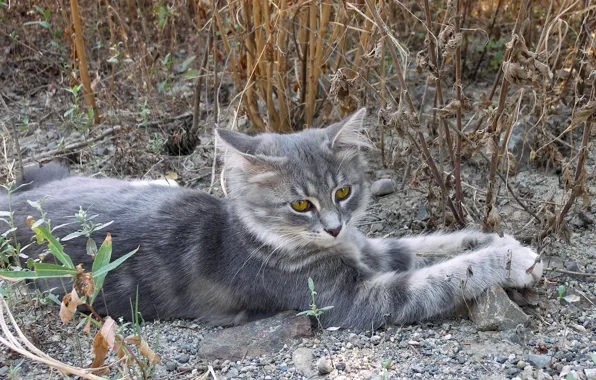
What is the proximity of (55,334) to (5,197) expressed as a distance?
119cm

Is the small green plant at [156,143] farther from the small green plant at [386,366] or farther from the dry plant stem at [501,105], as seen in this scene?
the small green plant at [386,366]

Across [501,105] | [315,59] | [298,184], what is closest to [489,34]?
[315,59]

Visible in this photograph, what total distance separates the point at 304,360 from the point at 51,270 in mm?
1297

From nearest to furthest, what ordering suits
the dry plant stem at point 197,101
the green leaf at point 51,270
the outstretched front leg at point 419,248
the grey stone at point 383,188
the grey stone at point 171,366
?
the green leaf at point 51,270
the grey stone at point 171,366
the outstretched front leg at point 419,248
the grey stone at point 383,188
the dry plant stem at point 197,101

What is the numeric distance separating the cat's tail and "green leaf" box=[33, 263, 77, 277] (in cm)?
223

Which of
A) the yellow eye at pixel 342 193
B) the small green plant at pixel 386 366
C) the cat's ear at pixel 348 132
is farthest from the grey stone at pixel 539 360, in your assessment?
the cat's ear at pixel 348 132

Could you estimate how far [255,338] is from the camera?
11.4 ft

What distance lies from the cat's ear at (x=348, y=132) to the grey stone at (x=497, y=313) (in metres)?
1.14

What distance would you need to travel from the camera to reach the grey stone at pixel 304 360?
3.18m

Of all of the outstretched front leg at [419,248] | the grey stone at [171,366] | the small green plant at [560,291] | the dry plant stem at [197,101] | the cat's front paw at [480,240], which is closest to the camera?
the grey stone at [171,366]

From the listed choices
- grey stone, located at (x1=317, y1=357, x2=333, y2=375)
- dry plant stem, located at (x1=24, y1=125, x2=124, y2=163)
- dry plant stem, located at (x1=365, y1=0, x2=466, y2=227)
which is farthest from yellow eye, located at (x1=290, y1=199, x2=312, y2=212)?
dry plant stem, located at (x1=24, y1=125, x2=124, y2=163)

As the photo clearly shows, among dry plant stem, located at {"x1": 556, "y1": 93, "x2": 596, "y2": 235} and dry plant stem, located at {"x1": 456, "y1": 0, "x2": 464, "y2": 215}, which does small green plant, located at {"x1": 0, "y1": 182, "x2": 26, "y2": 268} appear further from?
dry plant stem, located at {"x1": 556, "y1": 93, "x2": 596, "y2": 235}

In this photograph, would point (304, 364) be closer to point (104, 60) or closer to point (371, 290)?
point (371, 290)

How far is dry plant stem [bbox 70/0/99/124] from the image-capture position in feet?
19.5
